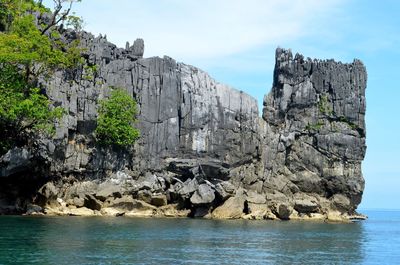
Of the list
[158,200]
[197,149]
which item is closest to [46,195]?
[158,200]

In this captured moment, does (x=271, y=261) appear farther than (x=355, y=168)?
No

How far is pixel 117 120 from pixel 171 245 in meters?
38.3

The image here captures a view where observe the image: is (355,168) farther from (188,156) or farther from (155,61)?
(155,61)

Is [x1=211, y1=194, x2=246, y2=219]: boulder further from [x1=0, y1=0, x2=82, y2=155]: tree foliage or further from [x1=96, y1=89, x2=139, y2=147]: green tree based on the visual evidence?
[x1=0, y1=0, x2=82, y2=155]: tree foliage

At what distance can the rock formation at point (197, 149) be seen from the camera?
70.6m

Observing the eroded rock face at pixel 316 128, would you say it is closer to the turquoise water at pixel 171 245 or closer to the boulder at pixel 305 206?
the boulder at pixel 305 206

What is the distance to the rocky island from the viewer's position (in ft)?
231

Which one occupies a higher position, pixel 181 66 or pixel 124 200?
pixel 181 66

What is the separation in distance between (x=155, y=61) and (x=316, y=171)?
3229 cm

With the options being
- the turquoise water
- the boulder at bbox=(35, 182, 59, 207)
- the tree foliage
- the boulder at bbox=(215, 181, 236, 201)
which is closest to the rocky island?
the boulder at bbox=(35, 182, 59, 207)

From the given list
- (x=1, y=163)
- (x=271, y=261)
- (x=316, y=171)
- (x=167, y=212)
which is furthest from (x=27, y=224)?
(x=316, y=171)

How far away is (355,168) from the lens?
93.8m

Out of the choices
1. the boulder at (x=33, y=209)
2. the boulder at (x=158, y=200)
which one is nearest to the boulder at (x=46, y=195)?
the boulder at (x=33, y=209)

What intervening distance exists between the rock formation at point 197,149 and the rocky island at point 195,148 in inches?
6.6
